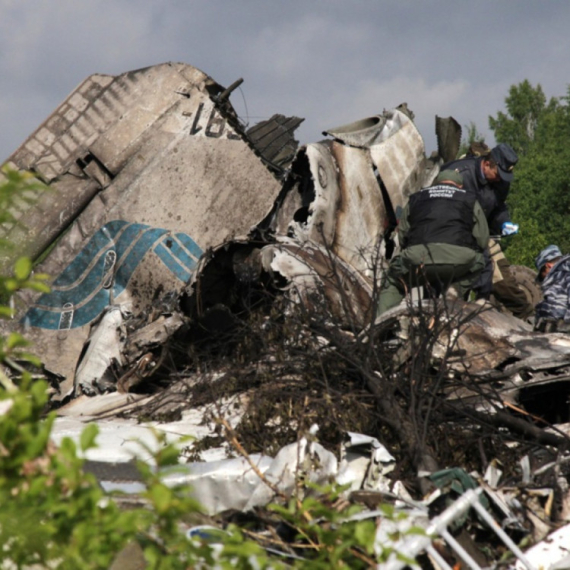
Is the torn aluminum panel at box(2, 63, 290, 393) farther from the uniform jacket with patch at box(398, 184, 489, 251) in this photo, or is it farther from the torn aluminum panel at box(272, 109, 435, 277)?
the uniform jacket with patch at box(398, 184, 489, 251)

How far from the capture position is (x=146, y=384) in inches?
193

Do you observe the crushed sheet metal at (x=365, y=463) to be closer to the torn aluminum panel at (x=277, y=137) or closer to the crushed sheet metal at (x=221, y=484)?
the crushed sheet metal at (x=221, y=484)

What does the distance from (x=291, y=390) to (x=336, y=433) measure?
1.34 feet

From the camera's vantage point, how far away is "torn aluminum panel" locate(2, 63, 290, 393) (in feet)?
19.4

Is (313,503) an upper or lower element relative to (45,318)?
lower

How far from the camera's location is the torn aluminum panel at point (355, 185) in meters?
6.04

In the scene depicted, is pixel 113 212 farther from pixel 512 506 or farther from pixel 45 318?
pixel 512 506

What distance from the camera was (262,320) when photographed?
462 centimetres

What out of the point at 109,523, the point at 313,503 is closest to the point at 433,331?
the point at 313,503

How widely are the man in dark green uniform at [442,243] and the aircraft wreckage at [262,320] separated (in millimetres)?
184

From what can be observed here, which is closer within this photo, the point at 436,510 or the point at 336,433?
the point at 436,510

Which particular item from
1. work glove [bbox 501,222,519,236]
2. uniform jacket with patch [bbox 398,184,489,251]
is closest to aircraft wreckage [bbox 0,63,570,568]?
uniform jacket with patch [bbox 398,184,489,251]

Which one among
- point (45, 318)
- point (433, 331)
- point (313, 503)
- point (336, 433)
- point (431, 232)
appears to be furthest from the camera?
point (45, 318)

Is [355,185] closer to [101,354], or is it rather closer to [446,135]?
[446,135]
